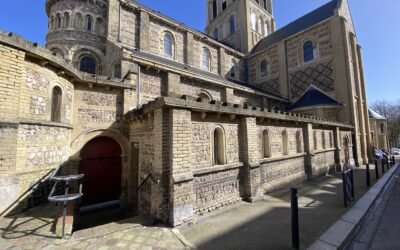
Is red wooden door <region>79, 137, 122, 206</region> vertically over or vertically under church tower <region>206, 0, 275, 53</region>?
under

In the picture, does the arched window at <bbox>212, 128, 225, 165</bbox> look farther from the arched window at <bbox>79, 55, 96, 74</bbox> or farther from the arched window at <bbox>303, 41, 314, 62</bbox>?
the arched window at <bbox>303, 41, 314, 62</bbox>

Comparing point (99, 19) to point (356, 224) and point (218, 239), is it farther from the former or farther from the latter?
point (356, 224)

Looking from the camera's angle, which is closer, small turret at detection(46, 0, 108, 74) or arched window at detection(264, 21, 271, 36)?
small turret at detection(46, 0, 108, 74)

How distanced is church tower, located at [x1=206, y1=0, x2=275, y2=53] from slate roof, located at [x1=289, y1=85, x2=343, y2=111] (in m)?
10.7

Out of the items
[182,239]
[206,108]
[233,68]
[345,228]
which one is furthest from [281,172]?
[233,68]

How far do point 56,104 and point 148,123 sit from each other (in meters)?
3.18

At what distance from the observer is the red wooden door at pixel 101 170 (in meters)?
7.61

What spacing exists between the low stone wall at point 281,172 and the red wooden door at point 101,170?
6.42 m

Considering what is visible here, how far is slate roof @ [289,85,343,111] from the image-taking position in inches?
608

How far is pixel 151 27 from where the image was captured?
14719 mm

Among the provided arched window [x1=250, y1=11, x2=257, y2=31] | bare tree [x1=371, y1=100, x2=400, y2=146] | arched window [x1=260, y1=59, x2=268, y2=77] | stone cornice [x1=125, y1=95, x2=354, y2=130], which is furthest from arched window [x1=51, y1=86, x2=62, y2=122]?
bare tree [x1=371, y1=100, x2=400, y2=146]

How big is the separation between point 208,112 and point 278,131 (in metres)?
4.46

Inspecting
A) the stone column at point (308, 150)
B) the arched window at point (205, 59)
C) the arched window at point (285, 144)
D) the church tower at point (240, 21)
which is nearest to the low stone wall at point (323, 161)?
the stone column at point (308, 150)

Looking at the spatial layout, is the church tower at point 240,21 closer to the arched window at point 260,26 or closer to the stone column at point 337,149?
the arched window at point 260,26
